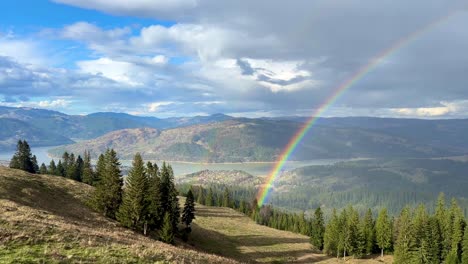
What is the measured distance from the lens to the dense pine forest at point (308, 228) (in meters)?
56.8

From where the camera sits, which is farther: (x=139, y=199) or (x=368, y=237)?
(x=368, y=237)

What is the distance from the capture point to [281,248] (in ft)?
274

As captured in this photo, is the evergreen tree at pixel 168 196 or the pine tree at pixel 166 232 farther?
the evergreen tree at pixel 168 196

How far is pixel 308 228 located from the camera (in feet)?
436

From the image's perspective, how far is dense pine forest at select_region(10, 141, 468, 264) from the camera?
2235 inches

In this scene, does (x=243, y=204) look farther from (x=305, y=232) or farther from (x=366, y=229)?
(x=366, y=229)

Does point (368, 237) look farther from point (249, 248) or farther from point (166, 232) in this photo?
point (166, 232)

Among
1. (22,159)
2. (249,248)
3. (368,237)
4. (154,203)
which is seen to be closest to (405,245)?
(368,237)

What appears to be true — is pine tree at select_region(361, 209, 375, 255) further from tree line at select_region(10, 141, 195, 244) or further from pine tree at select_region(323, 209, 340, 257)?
tree line at select_region(10, 141, 195, 244)

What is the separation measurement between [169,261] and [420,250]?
76.6 meters

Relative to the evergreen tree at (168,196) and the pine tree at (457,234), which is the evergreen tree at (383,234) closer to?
the pine tree at (457,234)

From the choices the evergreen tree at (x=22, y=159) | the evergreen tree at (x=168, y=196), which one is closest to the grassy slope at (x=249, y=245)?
the evergreen tree at (x=168, y=196)

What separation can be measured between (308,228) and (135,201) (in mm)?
95284

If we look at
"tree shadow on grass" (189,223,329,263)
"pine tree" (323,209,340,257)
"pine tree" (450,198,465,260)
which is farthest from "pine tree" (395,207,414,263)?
"tree shadow on grass" (189,223,329,263)
